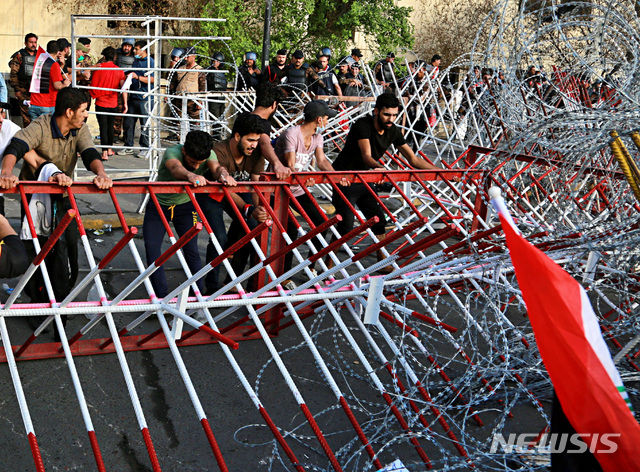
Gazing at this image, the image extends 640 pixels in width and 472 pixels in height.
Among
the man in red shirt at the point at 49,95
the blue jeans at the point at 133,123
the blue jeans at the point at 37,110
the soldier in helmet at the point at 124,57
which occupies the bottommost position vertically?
the blue jeans at the point at 133,123

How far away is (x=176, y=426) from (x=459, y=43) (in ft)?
63.3

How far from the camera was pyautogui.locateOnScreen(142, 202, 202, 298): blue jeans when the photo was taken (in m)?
5.30

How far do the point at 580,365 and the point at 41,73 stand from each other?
981 cm

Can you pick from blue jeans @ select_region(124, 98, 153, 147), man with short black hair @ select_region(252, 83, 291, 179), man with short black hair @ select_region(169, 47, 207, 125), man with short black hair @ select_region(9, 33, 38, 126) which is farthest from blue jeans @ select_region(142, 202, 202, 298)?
man with short black hair @ select_region(9, 33, 38, 126)

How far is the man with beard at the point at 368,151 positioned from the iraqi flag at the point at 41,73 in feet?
18.3

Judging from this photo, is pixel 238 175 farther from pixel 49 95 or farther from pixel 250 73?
pixel 250 73

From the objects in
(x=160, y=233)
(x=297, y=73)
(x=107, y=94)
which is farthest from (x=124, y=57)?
(x=160, y=233)

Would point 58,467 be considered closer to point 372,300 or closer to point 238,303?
point 238,303

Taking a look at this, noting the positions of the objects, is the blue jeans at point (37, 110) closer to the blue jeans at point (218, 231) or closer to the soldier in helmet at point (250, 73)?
the soldier in helmet at point (250, 73)

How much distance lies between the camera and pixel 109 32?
50.5 ft

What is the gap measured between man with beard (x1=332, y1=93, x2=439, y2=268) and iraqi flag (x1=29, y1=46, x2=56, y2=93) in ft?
18.3

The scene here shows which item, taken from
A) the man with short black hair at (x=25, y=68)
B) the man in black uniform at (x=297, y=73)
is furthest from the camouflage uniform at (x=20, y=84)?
the man in black uniform at (x=297, y=73)

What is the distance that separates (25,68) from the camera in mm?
10812

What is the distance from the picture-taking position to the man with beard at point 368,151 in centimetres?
653
